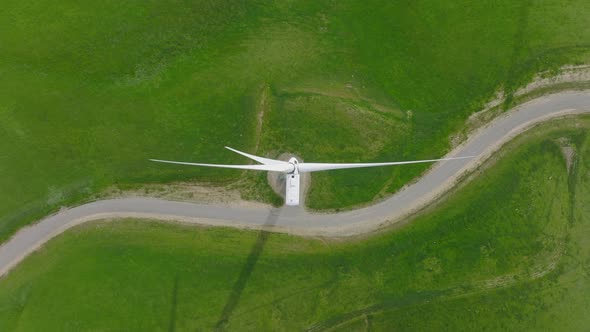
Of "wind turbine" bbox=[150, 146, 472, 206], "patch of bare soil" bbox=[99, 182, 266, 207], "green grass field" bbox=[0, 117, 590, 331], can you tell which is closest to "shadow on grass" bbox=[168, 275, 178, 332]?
"green grass field" bbox=[0, 117, 590, 331]

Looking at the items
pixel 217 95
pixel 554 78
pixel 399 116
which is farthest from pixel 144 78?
pixel 554 78

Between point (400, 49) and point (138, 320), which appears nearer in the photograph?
point (138, 320)

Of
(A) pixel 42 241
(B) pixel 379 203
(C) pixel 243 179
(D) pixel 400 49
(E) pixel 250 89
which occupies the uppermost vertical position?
(D) pixel 400 49

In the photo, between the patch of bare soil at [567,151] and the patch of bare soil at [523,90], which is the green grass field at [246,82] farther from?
the patch of bare soil at [567,151]

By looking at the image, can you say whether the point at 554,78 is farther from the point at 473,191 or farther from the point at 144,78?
the point at 144,78

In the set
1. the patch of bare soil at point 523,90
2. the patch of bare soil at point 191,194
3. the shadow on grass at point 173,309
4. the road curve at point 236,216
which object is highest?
the patch of bare soil at point 523,90

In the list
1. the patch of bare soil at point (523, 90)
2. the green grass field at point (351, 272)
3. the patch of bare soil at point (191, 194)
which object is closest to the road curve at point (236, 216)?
the patch of bare soil at point (191, 194)
